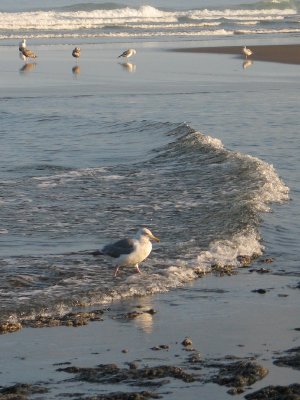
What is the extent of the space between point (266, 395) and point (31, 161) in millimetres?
9293

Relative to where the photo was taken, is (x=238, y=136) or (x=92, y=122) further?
(x=92, y=122)

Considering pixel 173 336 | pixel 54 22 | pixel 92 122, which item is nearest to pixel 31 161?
pixel 92 122

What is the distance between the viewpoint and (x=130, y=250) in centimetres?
857

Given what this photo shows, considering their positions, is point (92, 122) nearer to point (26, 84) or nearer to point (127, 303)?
point (26, 84)

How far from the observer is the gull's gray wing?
8.58 m

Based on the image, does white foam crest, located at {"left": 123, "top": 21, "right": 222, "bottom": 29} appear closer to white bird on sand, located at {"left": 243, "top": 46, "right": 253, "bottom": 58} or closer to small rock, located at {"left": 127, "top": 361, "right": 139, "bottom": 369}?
white bird on sand, located at {"left": 243, "top": 46, "right": 253, "bottom": 58}

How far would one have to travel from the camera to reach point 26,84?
24.3m

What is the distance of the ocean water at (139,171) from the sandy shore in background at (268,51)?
3.82 feet

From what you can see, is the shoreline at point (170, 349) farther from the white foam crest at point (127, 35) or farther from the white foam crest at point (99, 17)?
the white foam crest at point (99, 17)

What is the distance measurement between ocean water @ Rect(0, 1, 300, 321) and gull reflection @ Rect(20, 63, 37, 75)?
0.20ft

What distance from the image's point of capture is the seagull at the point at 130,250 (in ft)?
28.0

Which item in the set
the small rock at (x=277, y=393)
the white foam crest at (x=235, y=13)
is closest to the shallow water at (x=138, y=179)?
the small rock at (x=277, y=393)

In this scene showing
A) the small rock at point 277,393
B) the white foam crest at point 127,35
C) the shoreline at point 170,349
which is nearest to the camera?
the small rock at point 277,393

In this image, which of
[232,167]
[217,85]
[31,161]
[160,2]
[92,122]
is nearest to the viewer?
[232,167]
